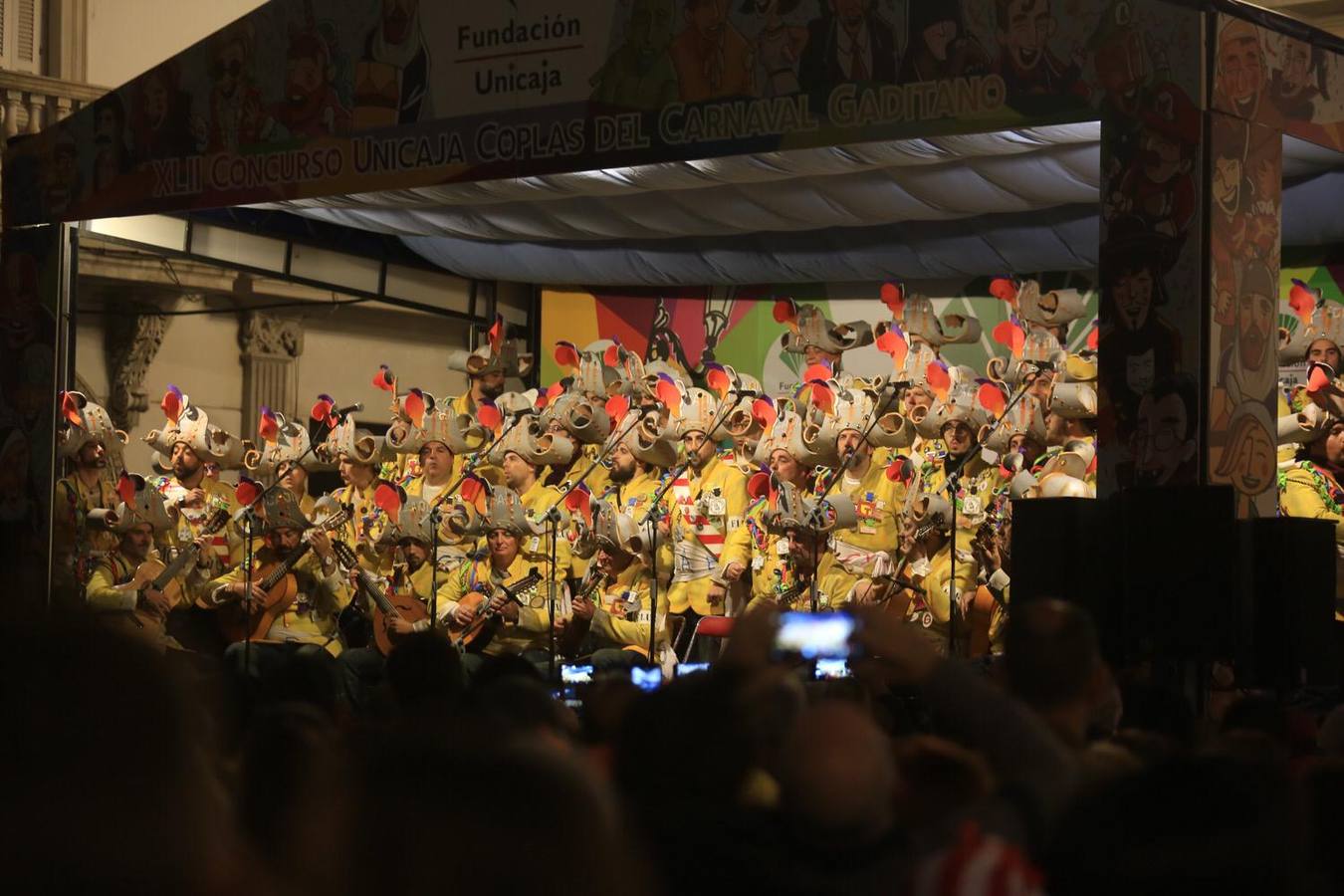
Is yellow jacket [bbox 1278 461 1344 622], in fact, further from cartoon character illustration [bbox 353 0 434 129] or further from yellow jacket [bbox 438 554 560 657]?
cartoon character illustration [bbox 353 0 434 129]

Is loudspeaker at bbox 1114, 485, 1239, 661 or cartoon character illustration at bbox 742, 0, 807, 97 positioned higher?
cartoon character illustration at bbox 742, 0, 807, 97

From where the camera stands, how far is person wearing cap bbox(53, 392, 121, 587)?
36.1ft

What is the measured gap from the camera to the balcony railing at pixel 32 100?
1427cm

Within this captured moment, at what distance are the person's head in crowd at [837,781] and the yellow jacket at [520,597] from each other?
8.46 metres

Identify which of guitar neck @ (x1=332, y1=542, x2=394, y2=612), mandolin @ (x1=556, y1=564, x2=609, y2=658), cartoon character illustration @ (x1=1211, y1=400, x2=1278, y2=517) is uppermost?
cartoon character illustration @ (x1=1211, y1=400, x2=1278, y2=517)

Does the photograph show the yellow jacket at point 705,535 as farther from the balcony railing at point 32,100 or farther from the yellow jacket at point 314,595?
the balcony railing at point 32,100

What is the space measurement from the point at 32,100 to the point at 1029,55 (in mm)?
9818

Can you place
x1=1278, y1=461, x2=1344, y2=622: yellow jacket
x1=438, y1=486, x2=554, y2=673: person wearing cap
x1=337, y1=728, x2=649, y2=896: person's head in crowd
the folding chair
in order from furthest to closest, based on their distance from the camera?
1. x1=438, y1=486, x2=554, y2=673: person wearing cap
2. the folding chair
3. x1=1278, y1=461, x2=1344, y2=622: yellow jacket
4. x1=337, y1=728, x2=649, y2=896: person's head in crowd

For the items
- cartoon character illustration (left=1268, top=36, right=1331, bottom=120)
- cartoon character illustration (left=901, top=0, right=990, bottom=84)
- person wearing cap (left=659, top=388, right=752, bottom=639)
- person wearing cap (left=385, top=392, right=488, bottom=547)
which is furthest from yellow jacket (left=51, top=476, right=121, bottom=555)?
cartoon character illustration (left=1268, top=36, right=1331, bottom=120)

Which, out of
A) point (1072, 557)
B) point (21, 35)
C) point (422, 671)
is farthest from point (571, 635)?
point (21, 35)

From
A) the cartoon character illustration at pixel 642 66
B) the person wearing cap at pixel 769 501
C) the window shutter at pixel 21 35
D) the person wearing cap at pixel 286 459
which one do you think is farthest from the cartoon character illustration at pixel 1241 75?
the window shutter at pixel 21 35

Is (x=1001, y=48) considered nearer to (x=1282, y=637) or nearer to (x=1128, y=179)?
(x=1128, y=179)

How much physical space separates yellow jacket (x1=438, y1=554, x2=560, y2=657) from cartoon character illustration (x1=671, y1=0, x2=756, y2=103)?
3673 mm

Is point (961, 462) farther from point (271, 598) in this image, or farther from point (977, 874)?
point (977, 874)
